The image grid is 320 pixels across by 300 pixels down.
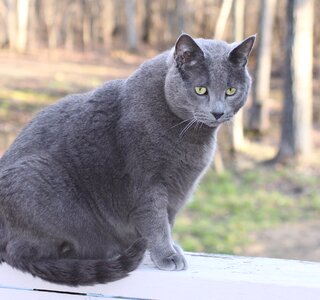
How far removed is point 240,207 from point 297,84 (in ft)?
5.96

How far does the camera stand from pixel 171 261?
5.34 ft

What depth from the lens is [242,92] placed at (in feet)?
5.71

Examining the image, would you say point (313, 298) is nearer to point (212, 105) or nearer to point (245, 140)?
point (212, 105)

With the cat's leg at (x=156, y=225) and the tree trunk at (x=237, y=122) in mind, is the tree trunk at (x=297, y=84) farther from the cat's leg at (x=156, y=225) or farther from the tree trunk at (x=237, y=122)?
the cat's leg at (x=156, y=225)

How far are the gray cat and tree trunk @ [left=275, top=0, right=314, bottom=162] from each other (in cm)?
462

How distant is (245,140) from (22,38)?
261 inches

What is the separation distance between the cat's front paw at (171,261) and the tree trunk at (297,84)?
16.1 feet

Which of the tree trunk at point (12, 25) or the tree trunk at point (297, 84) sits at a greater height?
the tree trunk at point (297, 84)

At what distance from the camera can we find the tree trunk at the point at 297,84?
19.9 ft

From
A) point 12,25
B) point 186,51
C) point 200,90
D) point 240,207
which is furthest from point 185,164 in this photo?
point 12,25

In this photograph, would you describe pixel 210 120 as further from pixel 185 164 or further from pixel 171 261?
pixel 171 261

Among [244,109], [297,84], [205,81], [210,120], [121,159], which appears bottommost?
[244,109]

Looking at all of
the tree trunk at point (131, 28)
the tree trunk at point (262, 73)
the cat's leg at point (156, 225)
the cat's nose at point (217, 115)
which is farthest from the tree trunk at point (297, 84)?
the tree trunk at point (131, 28)

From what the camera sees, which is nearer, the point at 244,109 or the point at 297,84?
the point at 297,84
